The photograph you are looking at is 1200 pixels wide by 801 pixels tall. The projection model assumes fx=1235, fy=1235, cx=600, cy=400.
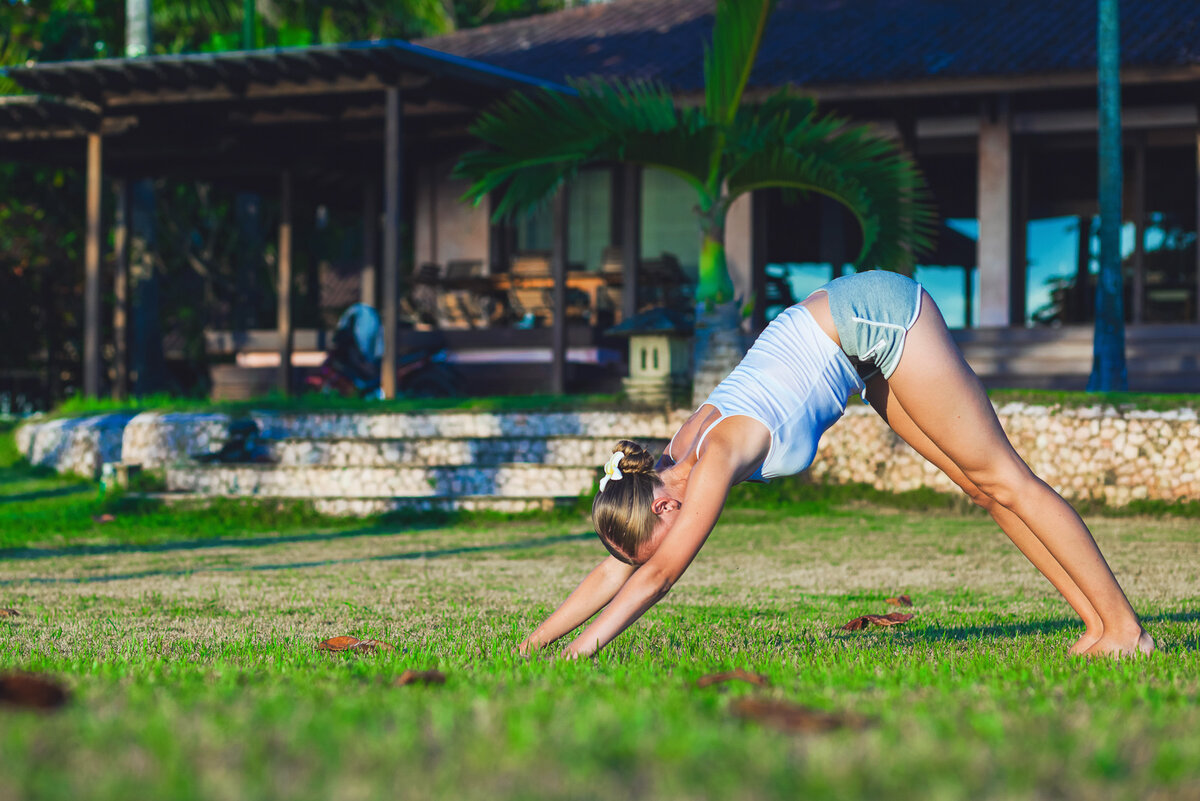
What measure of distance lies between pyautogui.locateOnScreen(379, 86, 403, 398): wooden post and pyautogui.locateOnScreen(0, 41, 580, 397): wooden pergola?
0.6 inches

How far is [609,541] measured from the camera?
3.37 metres

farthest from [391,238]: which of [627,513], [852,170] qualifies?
[627,513]

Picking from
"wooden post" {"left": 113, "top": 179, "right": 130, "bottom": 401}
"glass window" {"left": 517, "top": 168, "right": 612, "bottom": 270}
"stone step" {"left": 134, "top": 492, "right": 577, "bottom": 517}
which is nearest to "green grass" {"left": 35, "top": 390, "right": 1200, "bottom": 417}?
"stone step" {"left": 134, "top": 492, "right": 577, "bottom": 517}

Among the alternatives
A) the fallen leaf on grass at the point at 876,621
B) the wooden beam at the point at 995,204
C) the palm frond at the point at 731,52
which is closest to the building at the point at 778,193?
the wooden beam at the point at 995,204

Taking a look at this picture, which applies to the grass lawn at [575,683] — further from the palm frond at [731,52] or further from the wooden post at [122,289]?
the wooden post at [122,289]

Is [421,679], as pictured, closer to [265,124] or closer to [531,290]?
[531,290]

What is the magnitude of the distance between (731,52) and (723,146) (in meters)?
0.78

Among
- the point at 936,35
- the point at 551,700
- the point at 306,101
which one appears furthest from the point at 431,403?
the point at 551,700

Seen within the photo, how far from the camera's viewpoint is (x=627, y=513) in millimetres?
3320

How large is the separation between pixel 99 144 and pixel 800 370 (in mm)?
14015

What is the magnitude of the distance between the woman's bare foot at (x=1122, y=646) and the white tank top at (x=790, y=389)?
3.29 ft

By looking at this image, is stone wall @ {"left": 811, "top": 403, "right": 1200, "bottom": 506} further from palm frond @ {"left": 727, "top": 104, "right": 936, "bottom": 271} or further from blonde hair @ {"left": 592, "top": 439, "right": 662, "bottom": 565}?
blonde hair @ {"left": 592, "top": 439, "right": 662, "bottom": 565}

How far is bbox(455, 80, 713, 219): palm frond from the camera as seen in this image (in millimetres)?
10469

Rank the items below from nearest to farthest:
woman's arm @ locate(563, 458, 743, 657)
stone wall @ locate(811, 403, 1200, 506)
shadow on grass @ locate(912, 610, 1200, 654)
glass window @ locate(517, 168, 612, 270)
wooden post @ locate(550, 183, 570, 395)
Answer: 1. woman's arm @ locate(563, 458, 743, 657)
2. shadow on grass @ locate(912, 610, 1200, 654)
3. stone wall @ locate(811, 403, 1200, 506)
4. wooden post @ locate(550, 183, 570, 395)
5. glass window @ locate(517, 168, 612, 270)
